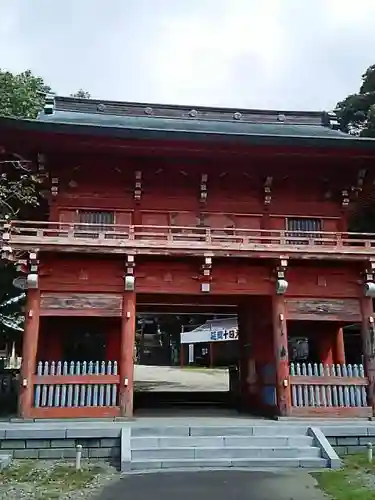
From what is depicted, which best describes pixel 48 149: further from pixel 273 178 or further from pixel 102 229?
pixel 273 178

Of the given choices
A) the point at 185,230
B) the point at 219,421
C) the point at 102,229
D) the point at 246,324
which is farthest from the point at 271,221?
the point at 219,421

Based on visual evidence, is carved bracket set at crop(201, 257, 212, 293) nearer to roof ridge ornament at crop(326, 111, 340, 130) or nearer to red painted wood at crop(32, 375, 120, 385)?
red painted wood at crop(32, 375, 120, 385)

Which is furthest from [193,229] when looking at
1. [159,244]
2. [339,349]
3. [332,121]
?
[332,121]

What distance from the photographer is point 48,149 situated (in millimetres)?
13203

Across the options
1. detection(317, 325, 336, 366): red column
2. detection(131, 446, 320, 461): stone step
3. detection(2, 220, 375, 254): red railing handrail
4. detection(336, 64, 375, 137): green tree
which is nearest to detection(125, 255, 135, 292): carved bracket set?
detection(2, 220, 375, 254): red railing handrail

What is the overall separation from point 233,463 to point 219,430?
1.36 m

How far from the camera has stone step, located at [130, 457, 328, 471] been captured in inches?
363

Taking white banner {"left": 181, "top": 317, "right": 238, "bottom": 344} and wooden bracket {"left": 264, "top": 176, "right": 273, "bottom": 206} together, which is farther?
white banner {"left": 181, "top": 317, "right": 238, "bottom": 344}

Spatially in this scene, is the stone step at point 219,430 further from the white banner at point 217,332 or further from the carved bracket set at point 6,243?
the white banner at point 217,332

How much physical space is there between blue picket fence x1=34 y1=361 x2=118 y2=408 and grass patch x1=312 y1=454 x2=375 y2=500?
17.6ft

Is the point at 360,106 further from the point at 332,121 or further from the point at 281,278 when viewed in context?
the point at 281,278

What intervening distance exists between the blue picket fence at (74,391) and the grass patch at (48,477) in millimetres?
2142

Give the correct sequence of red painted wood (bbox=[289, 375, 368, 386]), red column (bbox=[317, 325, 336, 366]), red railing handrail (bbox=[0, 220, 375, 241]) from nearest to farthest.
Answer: red painted wood (bbox=[289, 375, 368, 386])
red railing handrail (bbox=[0, 220, 375, 241])
red column (bbox=[317, 325, 336, 366])

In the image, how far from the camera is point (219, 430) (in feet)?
35.3
